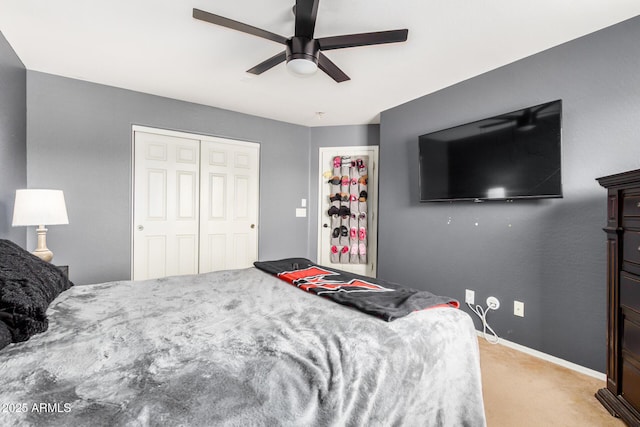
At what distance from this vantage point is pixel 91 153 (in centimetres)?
300

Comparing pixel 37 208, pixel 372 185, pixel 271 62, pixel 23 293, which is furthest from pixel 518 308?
pixel 37 208

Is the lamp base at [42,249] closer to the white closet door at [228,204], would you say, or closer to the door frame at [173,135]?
the door frame at [173,135]

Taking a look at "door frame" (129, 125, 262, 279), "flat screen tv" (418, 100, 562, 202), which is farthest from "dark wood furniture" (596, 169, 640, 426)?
"door frame" (129, 125, 262, 279)

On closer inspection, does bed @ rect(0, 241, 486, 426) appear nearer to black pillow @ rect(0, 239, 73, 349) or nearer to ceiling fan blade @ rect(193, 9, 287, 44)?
black pillow @ rect(0, 239, 73, 349)

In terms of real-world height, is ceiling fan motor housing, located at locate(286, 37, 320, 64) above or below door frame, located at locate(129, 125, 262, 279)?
above

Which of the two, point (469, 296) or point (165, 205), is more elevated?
point (165, 205)

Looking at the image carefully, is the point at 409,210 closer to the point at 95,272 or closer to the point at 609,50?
the point at 609,50

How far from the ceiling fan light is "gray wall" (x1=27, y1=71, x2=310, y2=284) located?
212 centimetres

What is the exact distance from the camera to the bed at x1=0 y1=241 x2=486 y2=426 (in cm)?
73

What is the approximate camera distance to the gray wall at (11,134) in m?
2.19

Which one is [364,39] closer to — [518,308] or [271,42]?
[271,42]

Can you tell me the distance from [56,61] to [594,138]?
4.23 m

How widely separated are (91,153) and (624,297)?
13.9ft

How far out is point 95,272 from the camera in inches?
119
